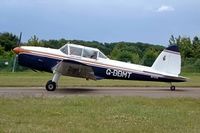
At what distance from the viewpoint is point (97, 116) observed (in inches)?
442

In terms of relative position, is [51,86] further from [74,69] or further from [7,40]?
[7,40]

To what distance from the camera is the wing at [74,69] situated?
20766 millimetres

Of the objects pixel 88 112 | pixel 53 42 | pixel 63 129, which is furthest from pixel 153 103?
pixel 53 42

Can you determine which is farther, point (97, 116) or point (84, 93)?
point (84, 93)

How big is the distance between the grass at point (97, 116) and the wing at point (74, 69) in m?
6.20

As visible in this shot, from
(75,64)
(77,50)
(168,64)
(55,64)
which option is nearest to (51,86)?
(55,64)

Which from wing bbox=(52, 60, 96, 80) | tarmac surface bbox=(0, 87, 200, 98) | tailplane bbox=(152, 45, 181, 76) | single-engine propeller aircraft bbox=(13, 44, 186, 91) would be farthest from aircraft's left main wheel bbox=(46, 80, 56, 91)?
tailplane bbox=(152, 45, 181, 76)

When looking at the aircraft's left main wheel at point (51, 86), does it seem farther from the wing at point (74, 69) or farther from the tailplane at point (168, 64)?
the tailplane at point (168, 64)

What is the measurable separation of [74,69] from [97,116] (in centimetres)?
1031

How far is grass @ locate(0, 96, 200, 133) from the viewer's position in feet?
30.9

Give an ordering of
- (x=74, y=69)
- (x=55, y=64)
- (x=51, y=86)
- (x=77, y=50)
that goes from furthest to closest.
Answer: (x=77, y=50) < (x=55, y=64) < (x=74, y=69) < (x=51, y=86)

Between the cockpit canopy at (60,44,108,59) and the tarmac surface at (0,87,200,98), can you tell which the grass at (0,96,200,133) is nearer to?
the tarmac surface at (0,87,200,98)

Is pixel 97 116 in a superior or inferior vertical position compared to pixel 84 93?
inferior

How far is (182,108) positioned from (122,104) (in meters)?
1.89
